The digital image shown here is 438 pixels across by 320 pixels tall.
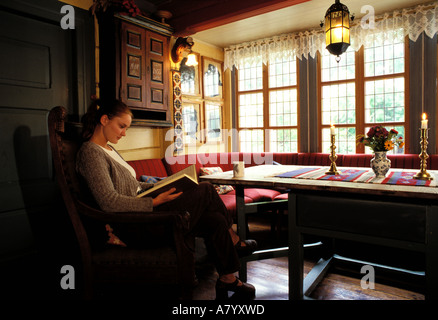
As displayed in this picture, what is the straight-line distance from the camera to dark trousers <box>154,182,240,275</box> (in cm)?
190

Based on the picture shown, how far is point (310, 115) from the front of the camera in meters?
5.32

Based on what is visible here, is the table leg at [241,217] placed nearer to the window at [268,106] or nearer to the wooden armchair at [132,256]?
the wooden armchair at [132,256]

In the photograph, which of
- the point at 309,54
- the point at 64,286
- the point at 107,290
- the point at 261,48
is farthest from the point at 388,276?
the point at 261,48

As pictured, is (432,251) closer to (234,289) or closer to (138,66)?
(234,289)

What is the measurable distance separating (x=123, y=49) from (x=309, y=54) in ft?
10.7

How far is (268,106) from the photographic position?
5.88 meters

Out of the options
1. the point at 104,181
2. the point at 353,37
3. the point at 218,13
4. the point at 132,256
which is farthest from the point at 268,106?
the point at 132,256

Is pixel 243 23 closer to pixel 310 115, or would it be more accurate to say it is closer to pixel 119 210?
pixel 310 115

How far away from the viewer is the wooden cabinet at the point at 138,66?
134 inches

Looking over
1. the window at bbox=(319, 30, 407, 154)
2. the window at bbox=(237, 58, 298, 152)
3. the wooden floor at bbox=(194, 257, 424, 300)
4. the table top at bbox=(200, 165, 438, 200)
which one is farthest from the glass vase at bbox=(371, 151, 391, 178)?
the window at bbox=(237, 58, 298, 152)

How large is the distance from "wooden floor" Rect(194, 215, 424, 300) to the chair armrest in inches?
40.1

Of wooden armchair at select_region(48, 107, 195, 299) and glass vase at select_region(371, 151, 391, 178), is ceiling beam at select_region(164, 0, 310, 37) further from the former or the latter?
wooden armchair at select_region(48, 107, 195, 299)

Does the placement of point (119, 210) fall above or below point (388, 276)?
above

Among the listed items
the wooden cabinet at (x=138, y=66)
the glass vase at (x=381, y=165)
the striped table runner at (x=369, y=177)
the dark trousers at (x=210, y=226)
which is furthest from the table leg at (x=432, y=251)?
the wooden cabinet at (x=138, y=66)
